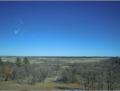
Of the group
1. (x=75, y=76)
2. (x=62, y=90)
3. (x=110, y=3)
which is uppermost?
(x=110, y=3)

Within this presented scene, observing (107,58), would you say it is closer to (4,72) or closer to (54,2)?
(54,2)

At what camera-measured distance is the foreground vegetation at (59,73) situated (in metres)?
3.29

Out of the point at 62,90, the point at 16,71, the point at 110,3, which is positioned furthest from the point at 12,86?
the point at 110,3

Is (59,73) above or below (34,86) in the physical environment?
above

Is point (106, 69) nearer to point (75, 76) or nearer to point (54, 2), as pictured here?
point (75, 76)

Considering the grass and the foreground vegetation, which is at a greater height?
the foreground vegetation

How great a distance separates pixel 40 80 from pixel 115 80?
3.57 feet

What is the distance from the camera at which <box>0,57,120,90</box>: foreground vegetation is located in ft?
10.8

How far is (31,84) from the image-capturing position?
3.30 m

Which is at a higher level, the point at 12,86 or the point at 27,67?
the point at 27,67

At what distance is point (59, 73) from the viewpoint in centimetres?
336

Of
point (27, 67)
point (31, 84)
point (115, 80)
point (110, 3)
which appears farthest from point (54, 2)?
point (115, 80)

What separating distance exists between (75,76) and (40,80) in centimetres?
51

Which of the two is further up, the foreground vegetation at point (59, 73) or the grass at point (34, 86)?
the foreground vegetation at point (59, 73)
